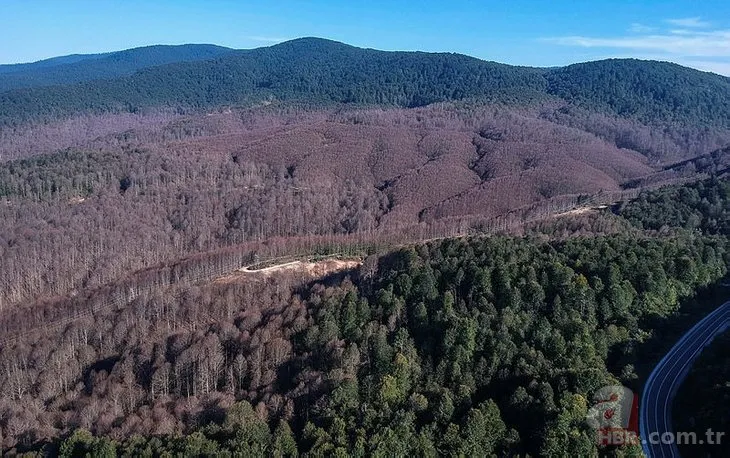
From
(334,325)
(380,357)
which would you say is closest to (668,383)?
(380,357)

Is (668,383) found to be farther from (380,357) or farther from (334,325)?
(334,325)

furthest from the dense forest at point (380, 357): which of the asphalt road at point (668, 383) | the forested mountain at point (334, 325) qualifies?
the asphalt road at point (668, 383)

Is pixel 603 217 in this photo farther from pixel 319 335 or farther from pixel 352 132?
pixel 352 132

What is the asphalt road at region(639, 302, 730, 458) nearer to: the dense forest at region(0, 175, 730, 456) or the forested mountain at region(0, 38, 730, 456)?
the forested mountain at region(0, 38, 730, 456)

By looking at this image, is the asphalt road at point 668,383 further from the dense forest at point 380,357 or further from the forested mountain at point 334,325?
the dense forest at point 380,357

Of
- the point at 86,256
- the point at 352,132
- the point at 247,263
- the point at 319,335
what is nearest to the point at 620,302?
the point at 319,335

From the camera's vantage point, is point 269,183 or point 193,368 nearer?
point 193,368

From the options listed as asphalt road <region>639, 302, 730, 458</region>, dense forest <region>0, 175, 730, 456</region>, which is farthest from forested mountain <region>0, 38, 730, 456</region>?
asphalt road <region>639, 302, 730, 458</region>
